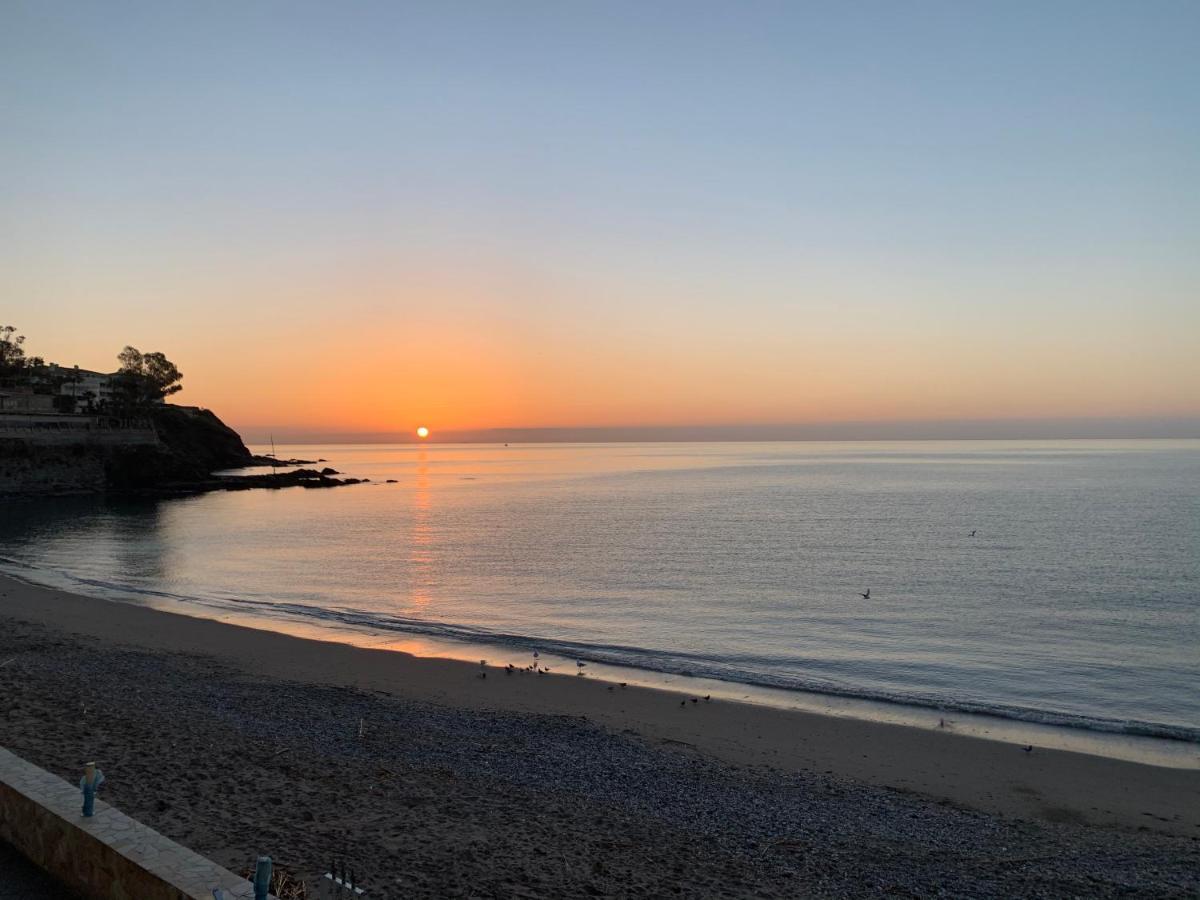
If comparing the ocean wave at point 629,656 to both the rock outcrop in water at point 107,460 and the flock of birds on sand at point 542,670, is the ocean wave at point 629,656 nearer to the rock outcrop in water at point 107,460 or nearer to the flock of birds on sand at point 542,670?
the flock of birds on sand at point 542,670

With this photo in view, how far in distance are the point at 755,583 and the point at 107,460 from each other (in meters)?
93.0

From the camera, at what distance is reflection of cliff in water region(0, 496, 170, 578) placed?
4541 cm

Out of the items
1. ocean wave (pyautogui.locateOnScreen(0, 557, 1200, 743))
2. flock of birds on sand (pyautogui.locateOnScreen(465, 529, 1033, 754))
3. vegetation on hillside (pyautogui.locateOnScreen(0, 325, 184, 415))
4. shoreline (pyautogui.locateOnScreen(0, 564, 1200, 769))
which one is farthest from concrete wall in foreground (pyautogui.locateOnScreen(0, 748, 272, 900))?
vegetation on hillside (pyautogui.locateOnScreen(0, 325, 184, 415))

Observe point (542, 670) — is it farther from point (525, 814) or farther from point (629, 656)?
point (525, 814)

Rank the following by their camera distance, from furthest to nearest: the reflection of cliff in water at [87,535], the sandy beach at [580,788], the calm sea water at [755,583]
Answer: the reflection of cliff in water at [87,535] < the calm sea water at [755,583] < the sandy beach at [580,788]

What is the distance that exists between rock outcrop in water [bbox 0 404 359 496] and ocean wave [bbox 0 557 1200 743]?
204ft

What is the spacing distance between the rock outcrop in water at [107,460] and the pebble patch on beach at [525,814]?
91.8 meters

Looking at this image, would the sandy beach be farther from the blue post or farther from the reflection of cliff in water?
the reflection of cliff in water

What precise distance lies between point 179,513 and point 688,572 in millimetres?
56897

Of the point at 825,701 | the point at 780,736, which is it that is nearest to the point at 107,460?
the point at 825,701

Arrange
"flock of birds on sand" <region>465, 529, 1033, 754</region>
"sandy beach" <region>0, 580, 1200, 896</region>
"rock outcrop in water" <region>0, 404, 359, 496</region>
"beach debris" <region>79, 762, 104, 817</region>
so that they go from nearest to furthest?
"beach debris" <region>79, 762, 104, 817</region>
"sandy beach" <region>0, 580, 1200, 896</region>
"flock of birds on sand" <region>465, 529, 1033, 754</region>
"rock outcrop in water" <region>0, 404, 359, 496</region>

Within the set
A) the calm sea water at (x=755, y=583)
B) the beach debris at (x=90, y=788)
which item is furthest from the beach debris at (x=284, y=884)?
the calm sea water at (x=755, y=583)

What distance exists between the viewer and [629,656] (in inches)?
985

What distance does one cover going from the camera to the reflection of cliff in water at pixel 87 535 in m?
45.4
